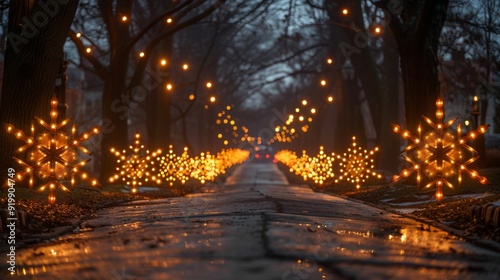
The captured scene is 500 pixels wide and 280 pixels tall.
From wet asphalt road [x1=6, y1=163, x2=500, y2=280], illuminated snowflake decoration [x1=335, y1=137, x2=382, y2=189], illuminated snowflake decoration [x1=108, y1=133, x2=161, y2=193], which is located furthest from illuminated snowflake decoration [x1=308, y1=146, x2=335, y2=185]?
wet asphalt road [x1=6, y1=163, x2=500, y2=280]

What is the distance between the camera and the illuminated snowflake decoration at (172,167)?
37.0 meters

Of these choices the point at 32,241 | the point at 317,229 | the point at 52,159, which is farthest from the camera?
the point at 52,159

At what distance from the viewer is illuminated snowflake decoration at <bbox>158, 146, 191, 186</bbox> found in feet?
121

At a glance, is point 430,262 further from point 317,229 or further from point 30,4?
point 30,4

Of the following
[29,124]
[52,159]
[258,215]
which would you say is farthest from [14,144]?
[258,215]

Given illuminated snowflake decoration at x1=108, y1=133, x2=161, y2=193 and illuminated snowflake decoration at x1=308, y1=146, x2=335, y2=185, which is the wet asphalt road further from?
illuminated snowflake decoration at x1=308, y1=146, x2=335, y2=185

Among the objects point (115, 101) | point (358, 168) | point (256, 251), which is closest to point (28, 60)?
point (115, 101)

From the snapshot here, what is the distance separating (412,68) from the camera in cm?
2588

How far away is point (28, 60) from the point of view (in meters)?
21.3

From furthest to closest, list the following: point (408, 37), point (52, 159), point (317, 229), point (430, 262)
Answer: point (408, 37)
point (52, 159)
point (317, 229)
point (430, 262)

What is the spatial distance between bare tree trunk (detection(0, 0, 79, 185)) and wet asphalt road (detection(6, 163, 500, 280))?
21.8 ft

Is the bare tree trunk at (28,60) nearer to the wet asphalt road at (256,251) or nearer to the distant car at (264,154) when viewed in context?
the wet asphalt road at (256,251)

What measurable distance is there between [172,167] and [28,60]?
1697 centimetres

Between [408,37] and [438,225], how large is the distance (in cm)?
1156
